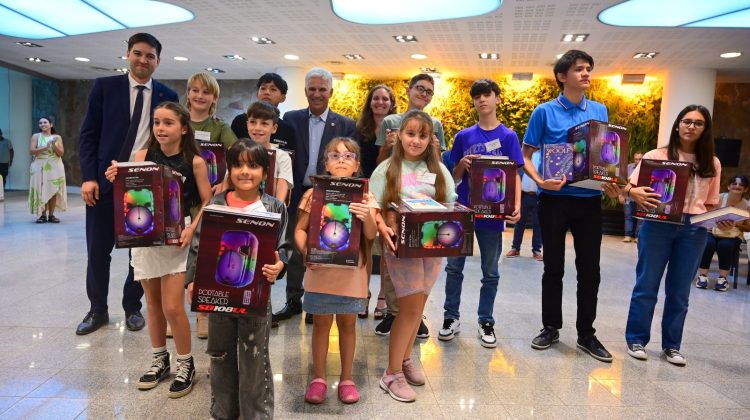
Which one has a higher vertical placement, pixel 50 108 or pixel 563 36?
pixel 563 36

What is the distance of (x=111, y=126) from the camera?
9.68 ft

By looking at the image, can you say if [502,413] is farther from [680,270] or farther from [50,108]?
[50,108]

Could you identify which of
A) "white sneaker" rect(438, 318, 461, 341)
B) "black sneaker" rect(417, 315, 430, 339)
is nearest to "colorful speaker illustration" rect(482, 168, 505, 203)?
"white sneaker" rect(438, 318, 461, 341)

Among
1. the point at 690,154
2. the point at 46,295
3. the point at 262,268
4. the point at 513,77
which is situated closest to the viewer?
the point at 262,268

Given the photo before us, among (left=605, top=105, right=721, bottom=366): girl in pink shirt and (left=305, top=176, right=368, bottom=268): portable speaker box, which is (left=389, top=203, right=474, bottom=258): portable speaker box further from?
(left=605, top=105, right=721, bottom=366): girl in pink shirt

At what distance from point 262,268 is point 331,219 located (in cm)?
37

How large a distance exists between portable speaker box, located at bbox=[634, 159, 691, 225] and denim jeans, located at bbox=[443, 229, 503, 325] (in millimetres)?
878

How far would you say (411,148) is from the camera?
2.37 meters

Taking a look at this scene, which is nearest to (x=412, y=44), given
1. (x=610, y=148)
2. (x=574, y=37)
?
(x=574, y=37)

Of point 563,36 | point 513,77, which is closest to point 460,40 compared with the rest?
point 563,36

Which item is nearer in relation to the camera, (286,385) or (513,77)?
(286,385)

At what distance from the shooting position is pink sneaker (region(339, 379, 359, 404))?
2270 mm

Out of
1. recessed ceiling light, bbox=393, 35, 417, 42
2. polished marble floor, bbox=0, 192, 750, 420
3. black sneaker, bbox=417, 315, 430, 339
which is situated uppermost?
recessed ceiling light, bbox=393, 35, 417, 42

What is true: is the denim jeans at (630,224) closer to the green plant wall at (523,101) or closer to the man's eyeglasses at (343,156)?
the green plant wall at (523,101)
